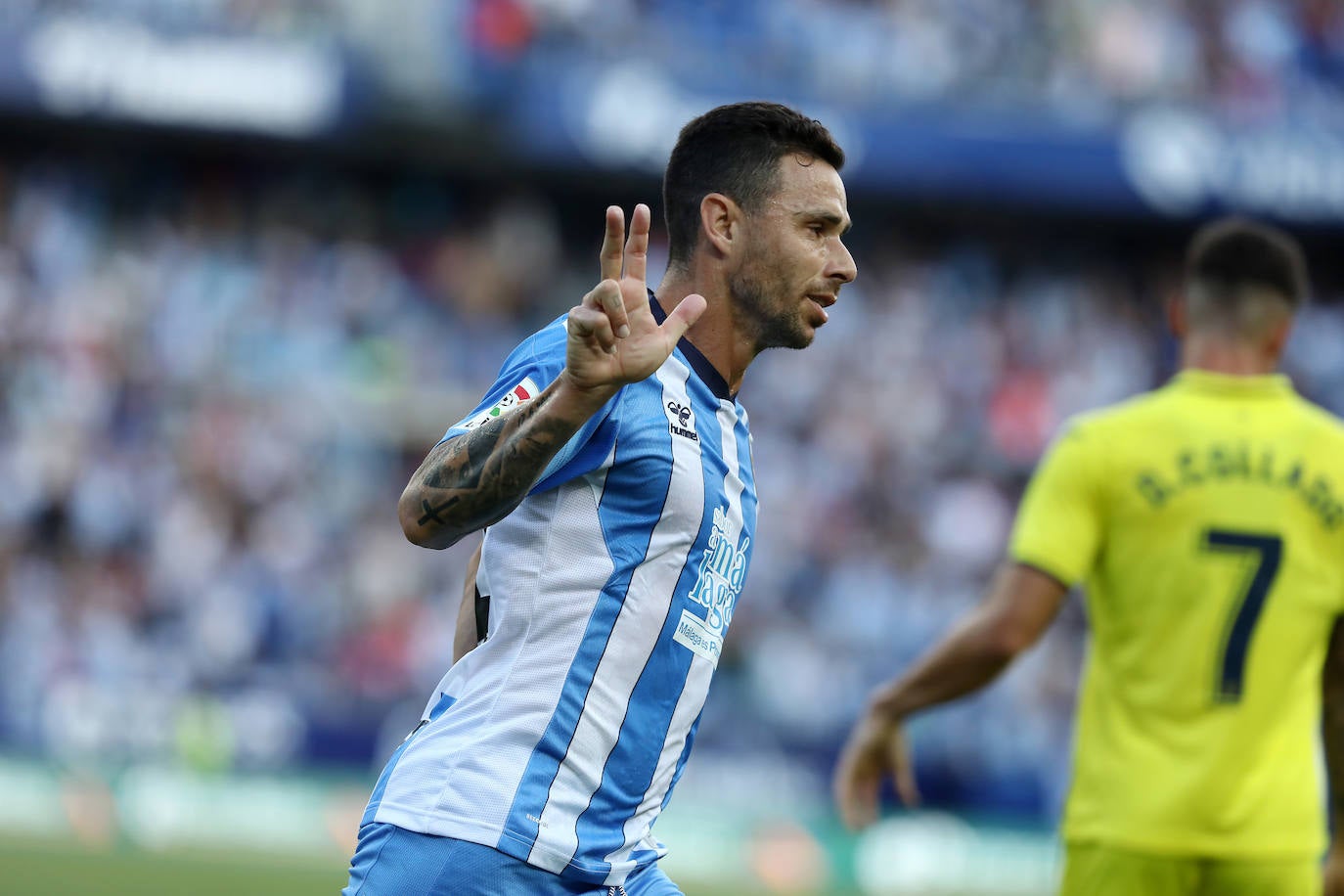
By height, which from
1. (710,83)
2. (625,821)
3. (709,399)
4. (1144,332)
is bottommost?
(625,821)

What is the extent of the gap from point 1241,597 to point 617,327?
6.65 ft

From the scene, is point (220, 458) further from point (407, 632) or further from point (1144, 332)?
point (1144, 332)

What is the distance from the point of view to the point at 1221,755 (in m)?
4.11

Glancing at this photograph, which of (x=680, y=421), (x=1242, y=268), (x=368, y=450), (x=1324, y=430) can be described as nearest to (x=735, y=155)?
(x=680, y=421)

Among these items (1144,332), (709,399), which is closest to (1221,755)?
(709,399)

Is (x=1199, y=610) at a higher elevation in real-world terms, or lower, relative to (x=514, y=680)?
higher

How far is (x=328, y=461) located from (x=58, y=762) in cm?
436

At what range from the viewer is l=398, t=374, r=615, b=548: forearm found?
9.44 ft

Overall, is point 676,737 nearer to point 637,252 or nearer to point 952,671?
point 637,252

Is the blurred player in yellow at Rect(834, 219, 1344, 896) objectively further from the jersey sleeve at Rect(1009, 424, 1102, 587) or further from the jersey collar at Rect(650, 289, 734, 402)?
the jersey collar at Rect(650, 289, 734, 402)

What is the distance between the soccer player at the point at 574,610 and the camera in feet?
9.60

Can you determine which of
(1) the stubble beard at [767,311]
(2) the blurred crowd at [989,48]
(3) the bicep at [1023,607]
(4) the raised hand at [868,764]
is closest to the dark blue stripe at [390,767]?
(1) the stubble beard at [767,311]

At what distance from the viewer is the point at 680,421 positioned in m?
3.24

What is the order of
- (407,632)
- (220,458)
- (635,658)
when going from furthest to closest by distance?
(220,458)
(407,632)
(635,658)
